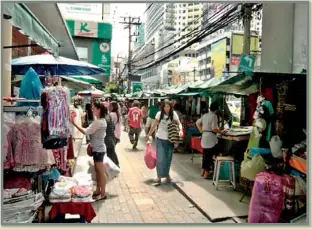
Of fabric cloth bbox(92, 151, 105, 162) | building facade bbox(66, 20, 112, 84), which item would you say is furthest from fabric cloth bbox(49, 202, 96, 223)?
building facade bbox(66, 20, 112, 84)

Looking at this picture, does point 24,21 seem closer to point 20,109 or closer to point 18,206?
point 20,109

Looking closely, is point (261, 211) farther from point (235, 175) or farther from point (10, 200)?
point (10, 200)

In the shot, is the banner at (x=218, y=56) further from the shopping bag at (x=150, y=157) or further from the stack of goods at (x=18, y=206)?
the stack of goods at (x=18, y=206)

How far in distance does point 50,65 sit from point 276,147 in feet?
12.4

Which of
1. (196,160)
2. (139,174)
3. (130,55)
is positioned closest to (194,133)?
(196,160)

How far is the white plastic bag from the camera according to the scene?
4.90m

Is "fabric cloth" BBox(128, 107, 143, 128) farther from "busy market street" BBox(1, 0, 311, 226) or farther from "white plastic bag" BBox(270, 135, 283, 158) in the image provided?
"white plastic bag" BBox(270, 135, 283, 158)

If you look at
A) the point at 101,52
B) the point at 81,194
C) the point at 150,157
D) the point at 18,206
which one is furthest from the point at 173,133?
the point at 101,52

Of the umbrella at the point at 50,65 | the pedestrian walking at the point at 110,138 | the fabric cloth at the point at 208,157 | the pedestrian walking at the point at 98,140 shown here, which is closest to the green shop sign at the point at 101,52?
the pedestrian walking at the point at 110,138

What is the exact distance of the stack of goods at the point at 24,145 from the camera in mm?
3525

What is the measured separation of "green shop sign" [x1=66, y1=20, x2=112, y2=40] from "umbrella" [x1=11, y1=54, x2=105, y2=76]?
78.2ft

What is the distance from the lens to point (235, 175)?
664 centimetres

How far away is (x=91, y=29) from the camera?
3022 cm

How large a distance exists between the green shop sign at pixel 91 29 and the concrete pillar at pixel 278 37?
941 inches
